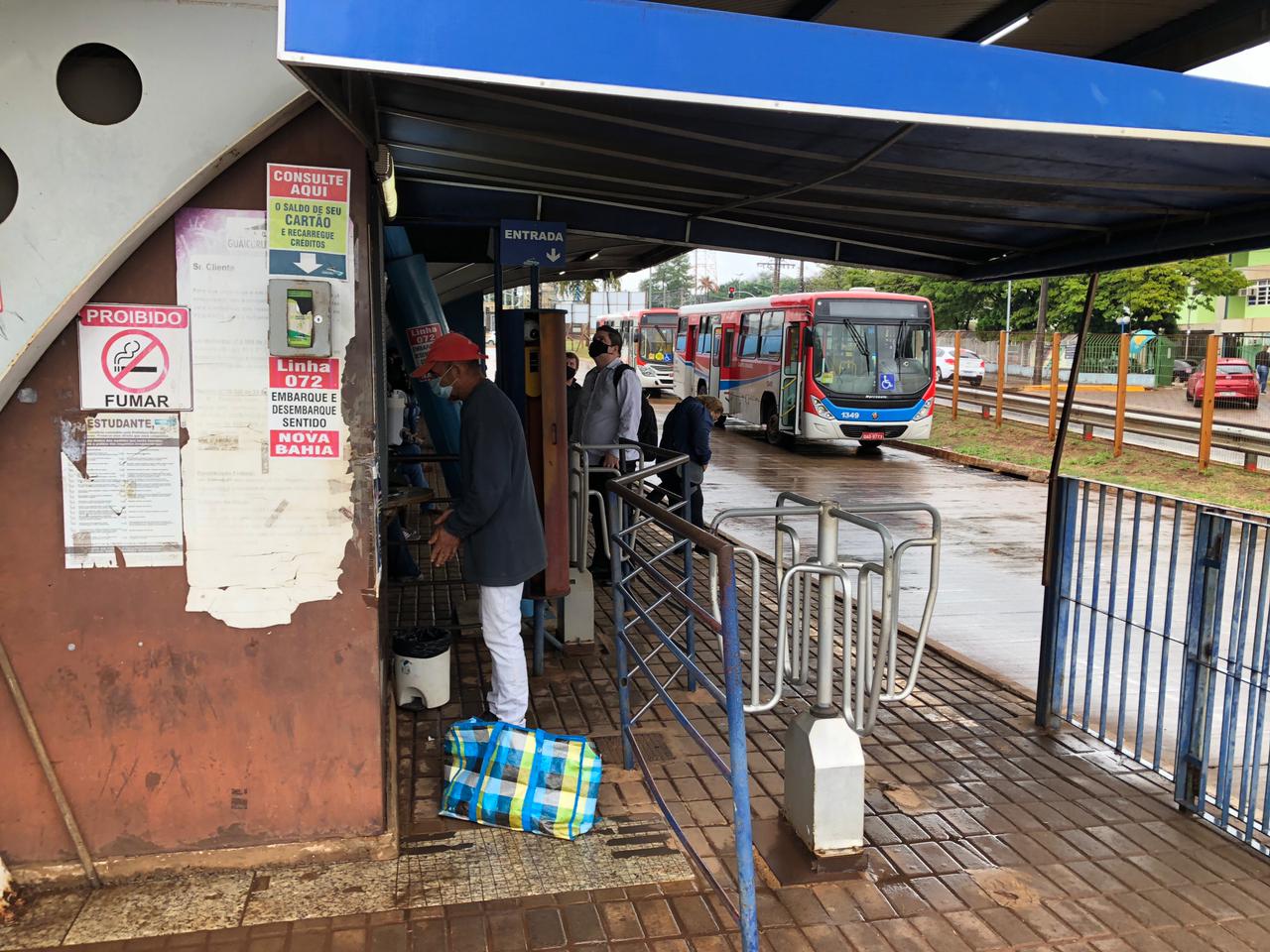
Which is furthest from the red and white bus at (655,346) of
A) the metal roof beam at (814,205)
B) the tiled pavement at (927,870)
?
the tiled pavement at (927,870)

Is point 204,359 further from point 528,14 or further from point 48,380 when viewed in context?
point 528,14

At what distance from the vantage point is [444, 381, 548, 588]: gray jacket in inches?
169

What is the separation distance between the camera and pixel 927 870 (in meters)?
3.74

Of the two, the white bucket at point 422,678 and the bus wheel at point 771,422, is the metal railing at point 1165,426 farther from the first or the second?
the white bucket at point 422,678

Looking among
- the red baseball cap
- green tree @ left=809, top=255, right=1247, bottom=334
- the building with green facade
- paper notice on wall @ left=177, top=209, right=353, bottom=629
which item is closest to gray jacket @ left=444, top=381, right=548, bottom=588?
the red baseball cap

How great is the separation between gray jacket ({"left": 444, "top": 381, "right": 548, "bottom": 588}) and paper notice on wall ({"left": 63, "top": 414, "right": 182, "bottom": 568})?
4.05ft

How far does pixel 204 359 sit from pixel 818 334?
1595 centimetres

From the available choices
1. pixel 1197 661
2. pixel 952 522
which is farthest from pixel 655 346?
pixel 1197 661

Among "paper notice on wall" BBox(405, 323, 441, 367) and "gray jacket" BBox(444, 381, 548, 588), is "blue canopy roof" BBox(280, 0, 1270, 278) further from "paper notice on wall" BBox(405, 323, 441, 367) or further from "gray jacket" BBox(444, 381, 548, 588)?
"gray jacket" BBox(444, 381, 548, 588)

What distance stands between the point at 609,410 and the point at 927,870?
4.95 m

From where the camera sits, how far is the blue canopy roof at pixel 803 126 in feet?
8.09

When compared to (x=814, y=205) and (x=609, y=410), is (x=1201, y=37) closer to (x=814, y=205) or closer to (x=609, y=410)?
(x=814, y=205)

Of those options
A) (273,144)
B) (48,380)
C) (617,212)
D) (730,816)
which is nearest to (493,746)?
(730,816)

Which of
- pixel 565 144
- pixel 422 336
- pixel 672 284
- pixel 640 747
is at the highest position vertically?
pixel 672 284
